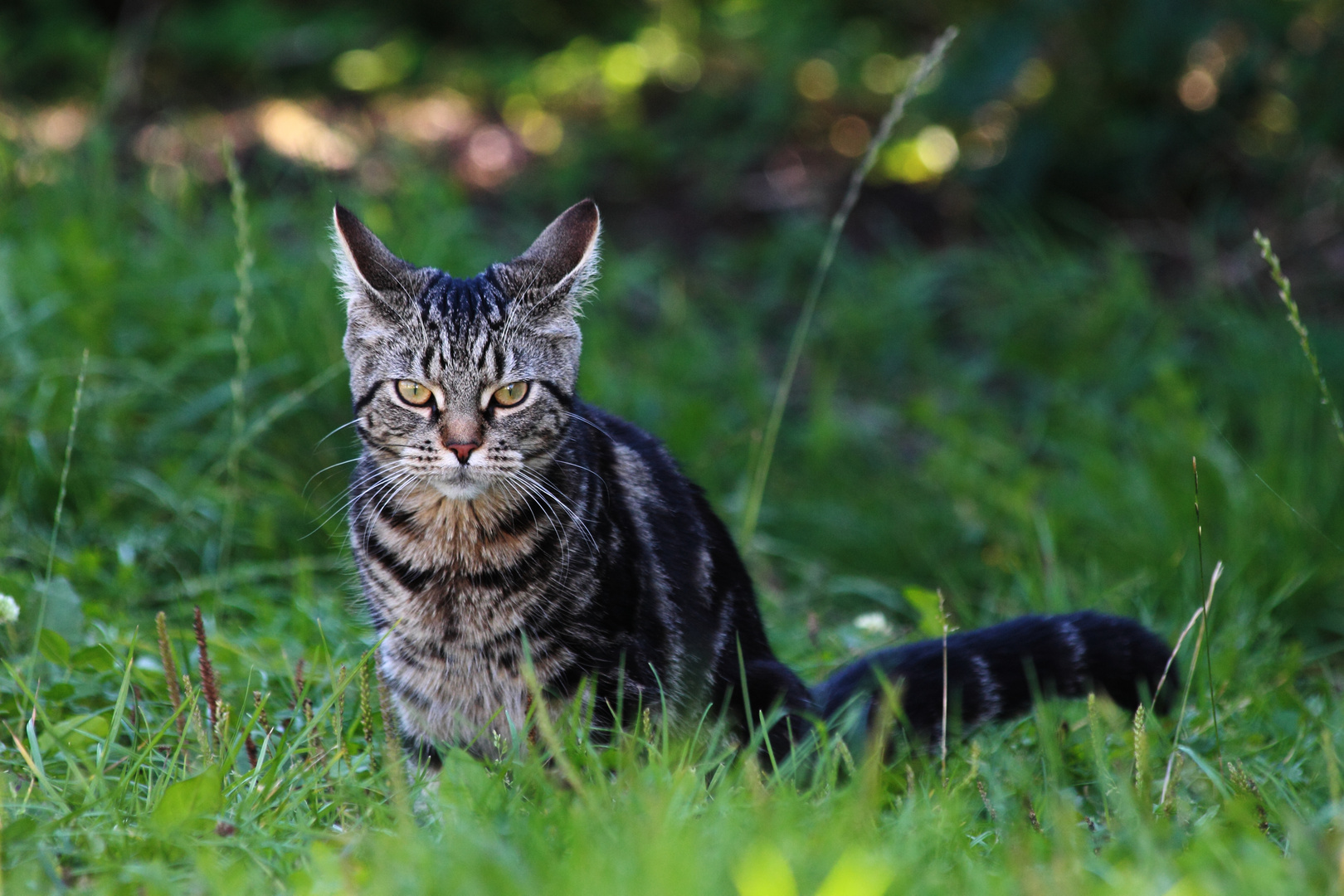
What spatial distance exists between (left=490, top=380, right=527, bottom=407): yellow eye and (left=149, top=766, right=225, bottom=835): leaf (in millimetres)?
808

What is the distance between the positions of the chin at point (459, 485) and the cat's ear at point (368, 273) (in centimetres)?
34

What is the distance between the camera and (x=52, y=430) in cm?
320

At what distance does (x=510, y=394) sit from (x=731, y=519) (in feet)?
4.72

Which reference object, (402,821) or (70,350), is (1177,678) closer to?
(402,821)

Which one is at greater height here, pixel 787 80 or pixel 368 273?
pixel 787 80

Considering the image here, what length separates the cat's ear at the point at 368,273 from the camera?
2207 millimetres

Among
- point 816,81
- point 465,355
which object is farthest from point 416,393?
point 816,81

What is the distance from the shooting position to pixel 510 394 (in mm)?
2229

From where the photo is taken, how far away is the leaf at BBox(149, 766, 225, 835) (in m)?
1.68

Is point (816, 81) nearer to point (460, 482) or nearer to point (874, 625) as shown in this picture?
point (874, 625)

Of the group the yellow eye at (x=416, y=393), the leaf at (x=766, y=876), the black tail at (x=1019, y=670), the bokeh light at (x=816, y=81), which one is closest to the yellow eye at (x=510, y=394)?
the yellow eye at (x=416, y=393)

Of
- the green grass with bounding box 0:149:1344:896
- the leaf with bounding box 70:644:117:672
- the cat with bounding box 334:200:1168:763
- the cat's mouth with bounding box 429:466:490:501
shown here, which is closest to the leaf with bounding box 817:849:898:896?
the green grass with bounding box 0:149:1344:896

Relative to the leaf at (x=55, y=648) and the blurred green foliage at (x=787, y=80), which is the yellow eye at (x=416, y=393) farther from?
the blurred green foliage at (x=787, y=80)

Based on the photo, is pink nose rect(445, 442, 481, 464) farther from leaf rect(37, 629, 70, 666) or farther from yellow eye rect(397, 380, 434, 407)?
leaf rect(37, 629, 70, 666)
